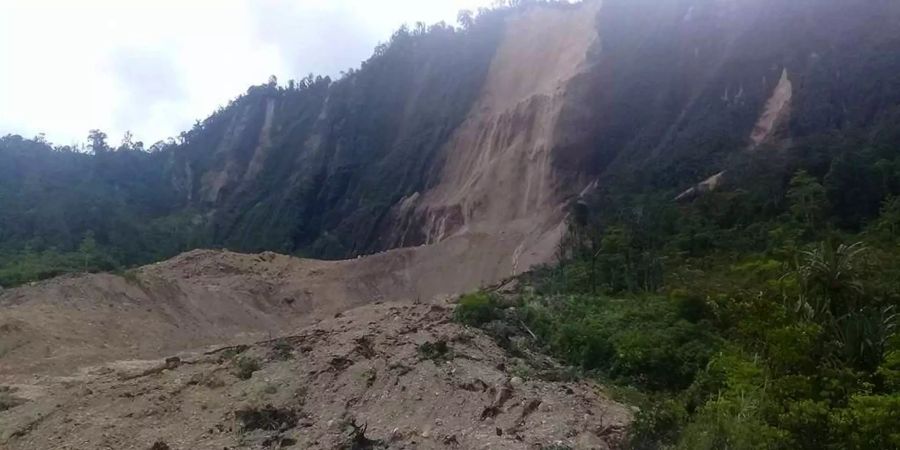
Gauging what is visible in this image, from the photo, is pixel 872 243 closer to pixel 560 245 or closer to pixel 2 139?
pixel 560 245

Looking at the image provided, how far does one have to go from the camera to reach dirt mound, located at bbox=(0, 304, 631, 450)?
13.5 metres

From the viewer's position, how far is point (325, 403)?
15.5 m

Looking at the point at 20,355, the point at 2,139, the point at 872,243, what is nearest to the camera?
the point at 20,355

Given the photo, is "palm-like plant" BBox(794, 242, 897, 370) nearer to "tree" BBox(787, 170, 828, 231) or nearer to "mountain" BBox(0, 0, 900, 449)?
"mountain" BBox(0, 0, 900, 449)

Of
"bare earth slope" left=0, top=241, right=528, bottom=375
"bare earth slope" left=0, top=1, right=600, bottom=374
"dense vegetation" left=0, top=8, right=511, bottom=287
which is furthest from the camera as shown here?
"dense vegetation" left=0, top=8, right=511, bottom=287

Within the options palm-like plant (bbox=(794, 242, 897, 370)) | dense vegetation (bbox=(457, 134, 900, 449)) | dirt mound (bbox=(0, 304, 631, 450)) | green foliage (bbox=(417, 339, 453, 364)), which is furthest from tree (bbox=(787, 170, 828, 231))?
green foliage (bbox=(417, 339, 453, 364))

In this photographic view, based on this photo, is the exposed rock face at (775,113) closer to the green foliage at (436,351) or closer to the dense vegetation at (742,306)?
the dense vegetation at (742,306)

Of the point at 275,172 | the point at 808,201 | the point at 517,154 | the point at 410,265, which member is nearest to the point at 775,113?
the point at 808,201

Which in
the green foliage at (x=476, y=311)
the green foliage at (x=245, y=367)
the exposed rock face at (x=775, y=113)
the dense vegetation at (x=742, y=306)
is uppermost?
the exposed rock face at (x=775, y=113)

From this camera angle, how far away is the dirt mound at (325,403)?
13.5 meters

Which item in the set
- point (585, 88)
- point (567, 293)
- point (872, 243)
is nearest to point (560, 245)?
point (567, 293)

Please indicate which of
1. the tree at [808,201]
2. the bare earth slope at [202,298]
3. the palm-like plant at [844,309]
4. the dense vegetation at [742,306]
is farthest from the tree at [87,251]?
the palm-like plant at [844,309]

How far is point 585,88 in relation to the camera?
51969 mm

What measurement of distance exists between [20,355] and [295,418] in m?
9.49
